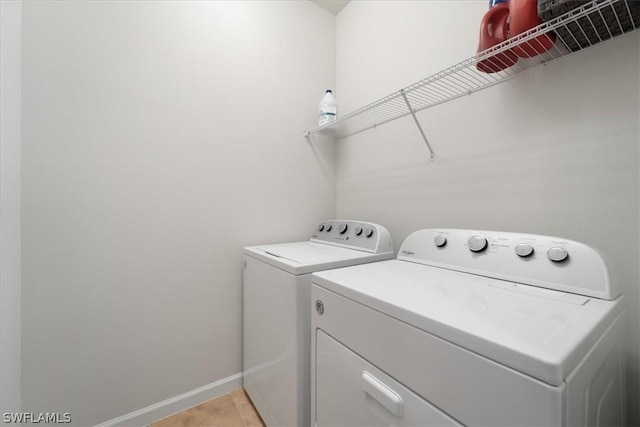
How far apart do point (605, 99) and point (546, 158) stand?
0.23m

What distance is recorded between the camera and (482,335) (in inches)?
19.1

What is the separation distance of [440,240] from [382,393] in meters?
0.66

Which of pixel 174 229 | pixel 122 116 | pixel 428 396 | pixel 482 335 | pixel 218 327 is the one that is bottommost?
pixel 218 327

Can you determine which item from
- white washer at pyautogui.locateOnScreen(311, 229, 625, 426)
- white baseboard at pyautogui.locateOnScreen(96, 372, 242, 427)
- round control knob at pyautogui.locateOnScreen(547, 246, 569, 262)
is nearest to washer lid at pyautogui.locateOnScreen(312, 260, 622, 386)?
white washer at pyautogui.locateOnScreen(311, 229, 625, 426)

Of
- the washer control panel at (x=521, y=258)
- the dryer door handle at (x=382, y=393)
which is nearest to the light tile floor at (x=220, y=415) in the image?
the dryer door handle at (x=382, y=393)

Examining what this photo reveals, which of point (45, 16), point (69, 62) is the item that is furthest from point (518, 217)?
point (45, 16)

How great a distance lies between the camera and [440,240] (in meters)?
1.09

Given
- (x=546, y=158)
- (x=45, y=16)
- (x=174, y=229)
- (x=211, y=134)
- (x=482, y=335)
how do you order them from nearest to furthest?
(x=482, y=335)
(x=546, y=158)
(x=45, y=16)
(x=174, y=229)
(x=211, y=134)

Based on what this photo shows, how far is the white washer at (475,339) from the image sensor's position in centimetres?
44

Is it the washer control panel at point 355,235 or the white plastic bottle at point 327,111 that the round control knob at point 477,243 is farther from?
the white plastic bottle at point 327,111

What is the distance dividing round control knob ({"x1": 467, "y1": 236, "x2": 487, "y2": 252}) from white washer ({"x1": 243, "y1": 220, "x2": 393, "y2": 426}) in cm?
44

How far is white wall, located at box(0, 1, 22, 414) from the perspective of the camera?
94cm

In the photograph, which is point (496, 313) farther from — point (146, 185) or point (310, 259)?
point (146, 185)

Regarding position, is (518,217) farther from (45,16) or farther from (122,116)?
(45,16)
